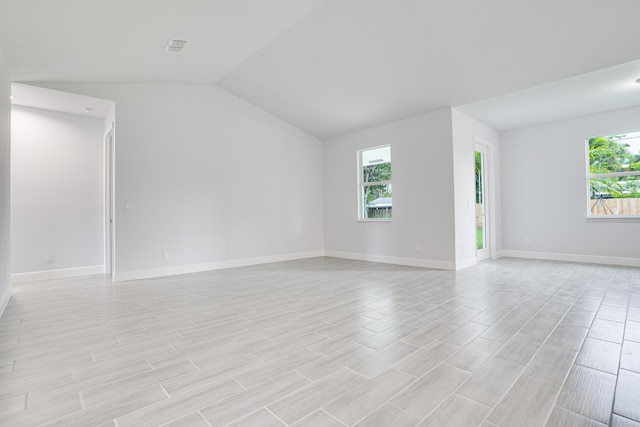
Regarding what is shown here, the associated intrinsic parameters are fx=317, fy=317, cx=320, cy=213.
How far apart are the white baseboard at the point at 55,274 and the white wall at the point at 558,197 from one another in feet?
26.8

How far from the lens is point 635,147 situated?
18.0 ft

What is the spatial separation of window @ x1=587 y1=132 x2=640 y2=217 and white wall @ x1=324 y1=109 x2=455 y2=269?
9.58ft

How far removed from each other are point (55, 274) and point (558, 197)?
918cm

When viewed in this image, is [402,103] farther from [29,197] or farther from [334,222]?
[29,197]

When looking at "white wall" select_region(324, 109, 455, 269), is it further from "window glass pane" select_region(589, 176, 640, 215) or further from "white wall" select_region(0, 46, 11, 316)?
"white wall" select_region(0, 46, 11, 316)

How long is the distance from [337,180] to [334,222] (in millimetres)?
984

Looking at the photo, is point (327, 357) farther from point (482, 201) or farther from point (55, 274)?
point (482, 201)

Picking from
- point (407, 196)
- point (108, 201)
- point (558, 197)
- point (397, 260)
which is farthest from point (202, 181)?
point (558, 197)

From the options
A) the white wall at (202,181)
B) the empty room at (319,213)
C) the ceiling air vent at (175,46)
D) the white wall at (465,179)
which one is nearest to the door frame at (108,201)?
the empty room at (319,213)

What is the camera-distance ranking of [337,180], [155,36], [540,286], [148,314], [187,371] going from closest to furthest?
[187,371]
[148,314]
[155,36]
[540,286]
[337,180]

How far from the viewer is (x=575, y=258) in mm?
6020

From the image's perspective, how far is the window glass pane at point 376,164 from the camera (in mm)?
6465

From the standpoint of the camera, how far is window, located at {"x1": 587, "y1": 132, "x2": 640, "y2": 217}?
5.50 metres

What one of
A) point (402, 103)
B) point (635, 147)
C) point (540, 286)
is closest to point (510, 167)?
point (635, 147)
